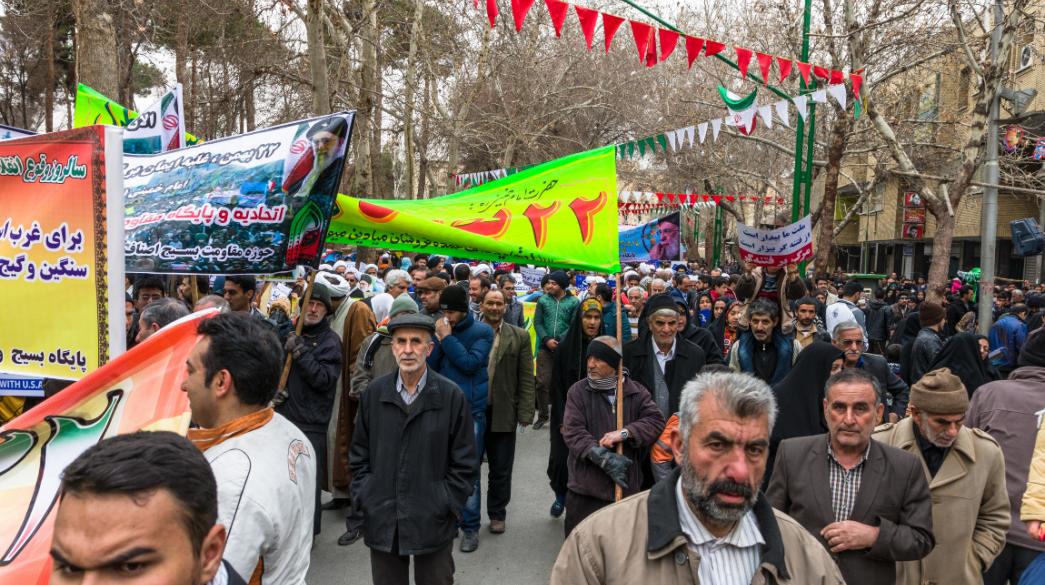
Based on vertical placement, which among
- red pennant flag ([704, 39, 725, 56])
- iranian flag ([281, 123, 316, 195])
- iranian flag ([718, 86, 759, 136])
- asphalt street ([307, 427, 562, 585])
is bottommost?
asphalt street ([307, 427, 562, 585])

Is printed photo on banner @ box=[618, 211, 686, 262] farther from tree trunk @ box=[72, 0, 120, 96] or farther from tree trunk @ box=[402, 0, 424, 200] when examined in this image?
tree trunk @ box=[72, 0, 120, 96]

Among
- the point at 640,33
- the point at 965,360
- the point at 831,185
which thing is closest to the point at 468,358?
the point at 965,360

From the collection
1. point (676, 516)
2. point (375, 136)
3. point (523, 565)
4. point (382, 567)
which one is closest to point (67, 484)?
point (676, 516)

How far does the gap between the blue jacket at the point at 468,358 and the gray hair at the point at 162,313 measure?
1.76 metres

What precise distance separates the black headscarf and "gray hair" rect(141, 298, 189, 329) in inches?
215

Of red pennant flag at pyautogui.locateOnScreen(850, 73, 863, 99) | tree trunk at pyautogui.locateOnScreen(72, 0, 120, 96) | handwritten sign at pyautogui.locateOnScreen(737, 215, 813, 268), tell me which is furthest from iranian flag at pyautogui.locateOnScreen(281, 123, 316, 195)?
red pennant flag at pyautogui.locateOnScreen(850, 73, 863, 99)

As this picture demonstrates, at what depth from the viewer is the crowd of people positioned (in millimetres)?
1984

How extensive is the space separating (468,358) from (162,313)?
199 cm

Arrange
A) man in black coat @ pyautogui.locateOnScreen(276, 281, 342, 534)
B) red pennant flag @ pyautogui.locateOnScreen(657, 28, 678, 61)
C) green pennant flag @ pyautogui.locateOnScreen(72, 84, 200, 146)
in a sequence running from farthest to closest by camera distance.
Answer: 1. red pennant flag @ pyautogui.locateOnScreen(657, 28, 678, 61)
2. green pennant flag @ pyautogui.locateOnScreen(72, 84, 200, 146)
3. man in black coat @ pyautogui.locateOnScreen(276, 281, 342, 534)

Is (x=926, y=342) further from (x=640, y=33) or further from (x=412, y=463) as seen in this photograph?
(x=412, y=463)

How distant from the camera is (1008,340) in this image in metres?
8.27

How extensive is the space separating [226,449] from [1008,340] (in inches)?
329

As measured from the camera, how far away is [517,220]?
502 centimetres

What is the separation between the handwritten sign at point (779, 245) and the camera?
799 cm
